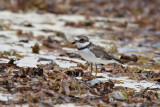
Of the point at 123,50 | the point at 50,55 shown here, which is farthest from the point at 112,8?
the point at 50,55

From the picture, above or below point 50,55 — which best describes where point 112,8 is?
above

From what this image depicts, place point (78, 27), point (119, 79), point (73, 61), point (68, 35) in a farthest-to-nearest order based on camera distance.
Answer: point (78, 27) → point (68, 35) → point (73, 61) → point (119, 79)

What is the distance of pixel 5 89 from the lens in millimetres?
A: 4758

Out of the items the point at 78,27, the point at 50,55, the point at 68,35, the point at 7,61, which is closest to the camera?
the point at 7,61

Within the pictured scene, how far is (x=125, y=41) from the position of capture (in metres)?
11.5

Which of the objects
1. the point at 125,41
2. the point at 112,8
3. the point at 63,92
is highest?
the point at 112,8

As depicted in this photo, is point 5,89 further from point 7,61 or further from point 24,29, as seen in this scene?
point 24,29

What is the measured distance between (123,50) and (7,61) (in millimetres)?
4017

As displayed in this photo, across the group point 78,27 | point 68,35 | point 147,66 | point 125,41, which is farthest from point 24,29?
point 147,66

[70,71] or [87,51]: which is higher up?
[87,51]

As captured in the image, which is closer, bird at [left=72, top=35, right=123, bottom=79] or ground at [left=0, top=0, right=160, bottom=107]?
ground at [left=0, top=0, right=160, bottom=107]

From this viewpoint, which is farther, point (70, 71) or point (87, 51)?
point (70, 71)

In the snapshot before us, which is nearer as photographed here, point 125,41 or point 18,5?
point 125,41

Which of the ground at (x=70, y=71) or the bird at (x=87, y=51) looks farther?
the bird at (x=87, y=51)
